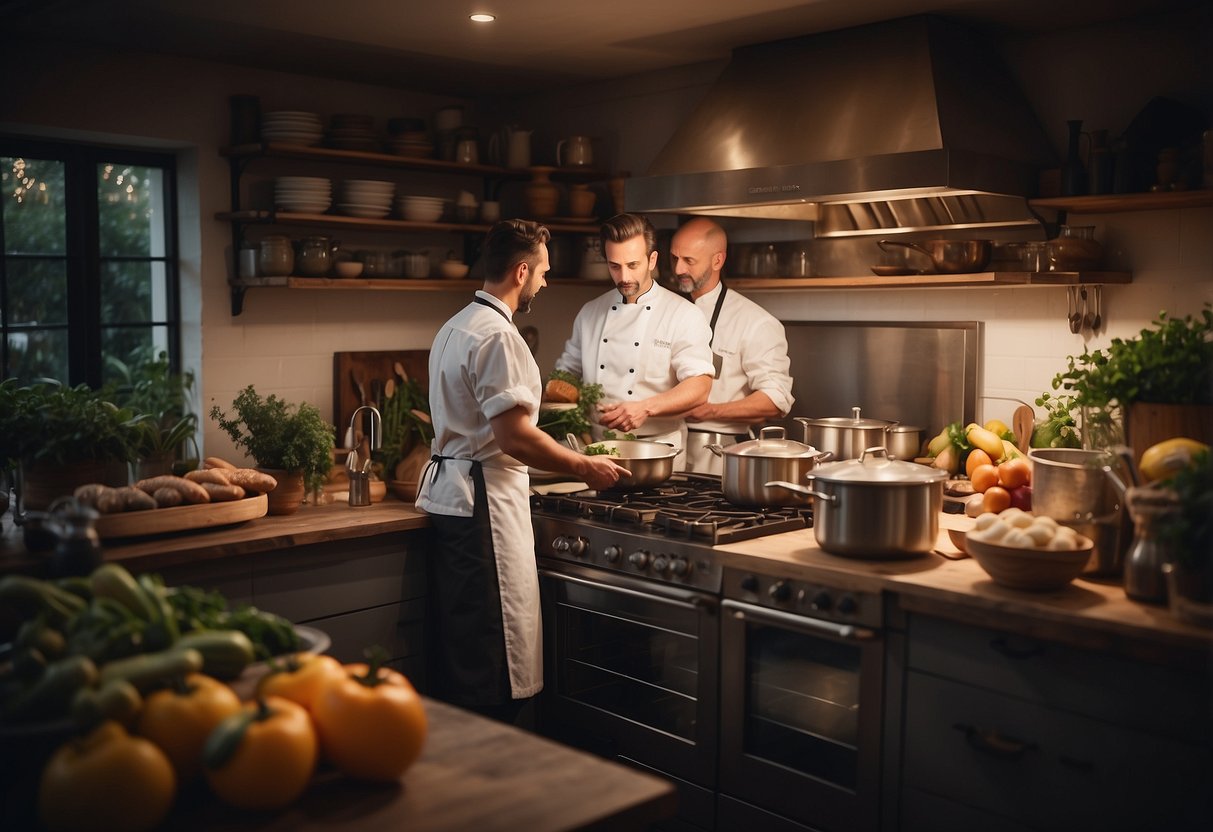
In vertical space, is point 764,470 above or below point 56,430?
below

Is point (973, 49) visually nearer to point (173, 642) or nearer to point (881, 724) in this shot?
point (881, 724)

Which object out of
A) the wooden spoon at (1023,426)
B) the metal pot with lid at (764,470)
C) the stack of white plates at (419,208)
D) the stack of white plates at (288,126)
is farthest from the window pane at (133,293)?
the wooden spoon at (1023,426)

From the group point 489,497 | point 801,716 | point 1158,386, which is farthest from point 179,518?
point 1158,386

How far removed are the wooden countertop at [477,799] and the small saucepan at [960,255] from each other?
2939 millimetres

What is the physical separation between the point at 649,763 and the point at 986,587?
49.6 inches

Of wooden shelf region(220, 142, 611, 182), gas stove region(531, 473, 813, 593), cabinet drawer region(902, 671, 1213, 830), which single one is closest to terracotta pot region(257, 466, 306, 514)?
gas stove region(531, 473, 813, 593)

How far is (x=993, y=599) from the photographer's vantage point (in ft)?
8.57

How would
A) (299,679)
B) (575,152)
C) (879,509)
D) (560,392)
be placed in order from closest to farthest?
(299,679) → (879,509) → (560,392) → (575,152)

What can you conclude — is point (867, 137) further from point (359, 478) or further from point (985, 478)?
point (359, 478)

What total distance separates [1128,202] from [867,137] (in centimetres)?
86

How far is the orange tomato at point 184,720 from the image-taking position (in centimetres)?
145

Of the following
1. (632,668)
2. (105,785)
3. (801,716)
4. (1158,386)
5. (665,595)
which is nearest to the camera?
(105,785)

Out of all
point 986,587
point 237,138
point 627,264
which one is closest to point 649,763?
point 986,587

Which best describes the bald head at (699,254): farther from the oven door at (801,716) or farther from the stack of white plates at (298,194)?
the oven door at (801,716)
